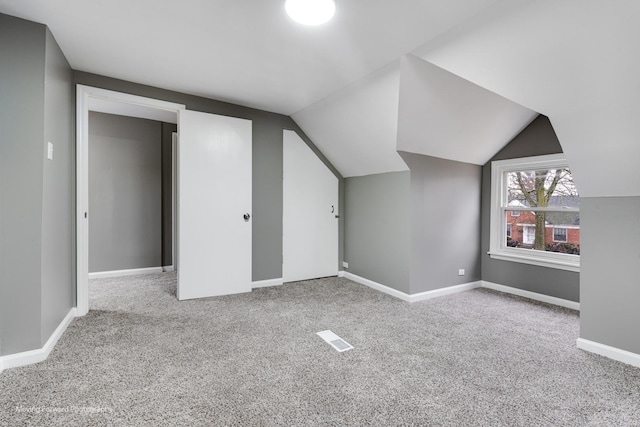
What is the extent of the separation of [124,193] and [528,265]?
5.52 m

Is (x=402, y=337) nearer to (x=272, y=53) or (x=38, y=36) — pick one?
(x=272, y=53)

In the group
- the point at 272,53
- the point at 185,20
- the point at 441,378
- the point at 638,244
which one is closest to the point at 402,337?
the point at 441,378

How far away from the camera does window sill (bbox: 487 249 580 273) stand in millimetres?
3402

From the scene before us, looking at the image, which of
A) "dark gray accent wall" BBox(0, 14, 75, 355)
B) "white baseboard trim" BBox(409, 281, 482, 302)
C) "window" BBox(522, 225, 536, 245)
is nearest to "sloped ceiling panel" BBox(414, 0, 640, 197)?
"window" BBox(522, 225, 536, 245)

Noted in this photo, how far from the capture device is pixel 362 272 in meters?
4.33

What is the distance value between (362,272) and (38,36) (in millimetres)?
3913

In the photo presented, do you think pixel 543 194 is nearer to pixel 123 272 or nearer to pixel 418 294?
pixel 418 294

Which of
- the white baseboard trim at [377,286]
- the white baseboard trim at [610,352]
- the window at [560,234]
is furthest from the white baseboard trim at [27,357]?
the window at [560,234]

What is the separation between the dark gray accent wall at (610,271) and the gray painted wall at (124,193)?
5.12m

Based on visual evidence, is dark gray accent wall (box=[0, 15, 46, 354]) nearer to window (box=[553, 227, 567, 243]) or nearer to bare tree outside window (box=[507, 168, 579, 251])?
bare tree outside window (box=[507, 168, 579, 251])

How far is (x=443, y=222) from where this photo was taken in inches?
150

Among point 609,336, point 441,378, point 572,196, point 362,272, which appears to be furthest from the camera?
point 362,272

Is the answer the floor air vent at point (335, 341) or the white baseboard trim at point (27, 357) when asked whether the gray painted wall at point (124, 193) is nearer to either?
the white baseboard trim at point (27, 357)

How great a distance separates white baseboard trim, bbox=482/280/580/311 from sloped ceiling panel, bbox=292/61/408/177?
204 centimetres
